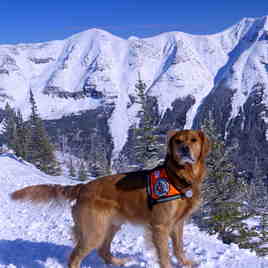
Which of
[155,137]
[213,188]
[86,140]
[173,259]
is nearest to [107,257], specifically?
[173,259]

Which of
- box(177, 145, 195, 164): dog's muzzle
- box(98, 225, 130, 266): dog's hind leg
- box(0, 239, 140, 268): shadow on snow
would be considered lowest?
box(0, 239, 140, 268): shadow on snow

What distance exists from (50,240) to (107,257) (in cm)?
235

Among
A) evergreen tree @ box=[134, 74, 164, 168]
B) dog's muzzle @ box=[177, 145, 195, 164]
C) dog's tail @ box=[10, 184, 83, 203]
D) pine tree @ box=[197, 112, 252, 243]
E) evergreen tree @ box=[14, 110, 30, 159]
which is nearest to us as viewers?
dog's muzzle @ box=[177, 145, 195, 164]

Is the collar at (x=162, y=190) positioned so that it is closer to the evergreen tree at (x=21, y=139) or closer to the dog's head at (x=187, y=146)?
the dog's head at (x=187, y=146)

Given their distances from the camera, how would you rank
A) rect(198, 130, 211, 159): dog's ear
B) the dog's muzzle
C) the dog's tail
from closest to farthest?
the dog's muzzle
rect(198, 130, 211, 159): dog's ear
the dog's tail

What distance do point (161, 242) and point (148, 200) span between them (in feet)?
2.28

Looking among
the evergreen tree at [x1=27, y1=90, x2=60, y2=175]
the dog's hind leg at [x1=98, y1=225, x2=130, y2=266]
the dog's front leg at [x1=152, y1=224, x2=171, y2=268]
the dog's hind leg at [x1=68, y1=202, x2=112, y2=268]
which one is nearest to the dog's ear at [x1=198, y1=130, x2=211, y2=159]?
the dog's front leg at [x1=152, y1=224, x2=171, y2=268]

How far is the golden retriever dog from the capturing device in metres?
5.48

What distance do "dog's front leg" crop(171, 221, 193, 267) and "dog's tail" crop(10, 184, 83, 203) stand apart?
6.39ft

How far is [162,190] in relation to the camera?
5.48 metres

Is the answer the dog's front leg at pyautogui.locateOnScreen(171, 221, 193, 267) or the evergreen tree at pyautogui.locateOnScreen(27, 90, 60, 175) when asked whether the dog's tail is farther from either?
the evergreen tree at pyautogui.locateOnScreen(27, 90, 60, 175)

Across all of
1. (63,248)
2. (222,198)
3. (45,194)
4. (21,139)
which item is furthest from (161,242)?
(21,139)

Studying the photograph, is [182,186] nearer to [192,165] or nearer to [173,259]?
[192,165]

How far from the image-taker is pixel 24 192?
6.49 meters
